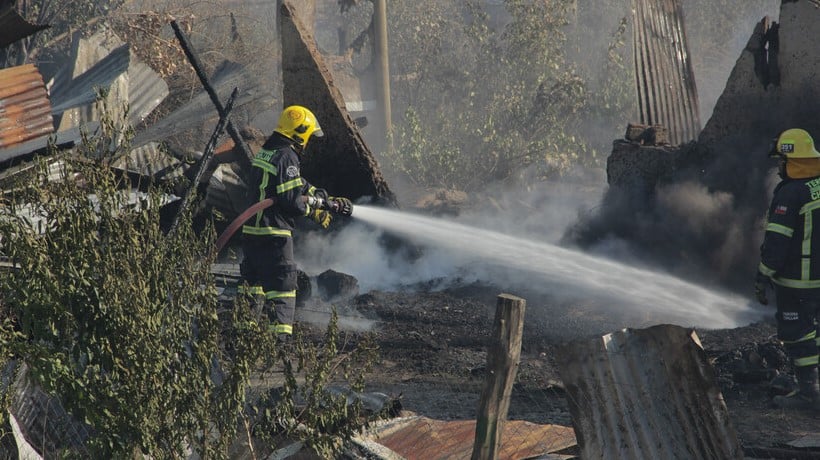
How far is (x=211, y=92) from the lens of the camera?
329 inches

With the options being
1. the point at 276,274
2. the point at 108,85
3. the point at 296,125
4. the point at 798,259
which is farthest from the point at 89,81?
the point at 798,259

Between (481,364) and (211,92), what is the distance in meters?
3.78

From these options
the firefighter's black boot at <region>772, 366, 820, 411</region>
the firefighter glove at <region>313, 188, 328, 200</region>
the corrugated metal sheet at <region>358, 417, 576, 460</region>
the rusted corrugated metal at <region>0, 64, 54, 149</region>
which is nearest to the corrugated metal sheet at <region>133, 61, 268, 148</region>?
the rusted corrugated metal at <region>0, 64, 54, 149</region>

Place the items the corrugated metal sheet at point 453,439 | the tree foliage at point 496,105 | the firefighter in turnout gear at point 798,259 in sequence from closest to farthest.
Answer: the corrugated metal sheet at point 453,439
the firefighter in turnout gear at point 798,259
the tree foliage at point 496,105

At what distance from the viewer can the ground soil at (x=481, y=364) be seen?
537 centimetres

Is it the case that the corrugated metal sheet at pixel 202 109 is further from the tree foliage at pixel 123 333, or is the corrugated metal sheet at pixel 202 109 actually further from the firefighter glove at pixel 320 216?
the tree foliage at pixel 123 333

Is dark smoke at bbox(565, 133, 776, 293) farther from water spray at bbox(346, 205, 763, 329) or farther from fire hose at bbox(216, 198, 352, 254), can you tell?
fire hose at bbox(216, 198, 352, 254)

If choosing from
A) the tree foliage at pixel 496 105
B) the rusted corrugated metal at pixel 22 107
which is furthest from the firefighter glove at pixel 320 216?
the tree foliage at pixel 496 105

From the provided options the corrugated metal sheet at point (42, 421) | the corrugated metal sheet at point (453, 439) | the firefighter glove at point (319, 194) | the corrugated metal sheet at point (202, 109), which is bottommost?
the corrugated metal sheet at point (453, 439)

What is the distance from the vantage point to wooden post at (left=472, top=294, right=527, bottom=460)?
3549 mm

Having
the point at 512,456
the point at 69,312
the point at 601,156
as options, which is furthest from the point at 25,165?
the point at 601,156

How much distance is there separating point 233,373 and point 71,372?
57 cm

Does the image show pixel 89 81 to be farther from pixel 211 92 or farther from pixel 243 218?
pixel 243 218

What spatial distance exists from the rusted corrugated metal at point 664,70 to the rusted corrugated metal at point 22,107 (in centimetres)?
649
